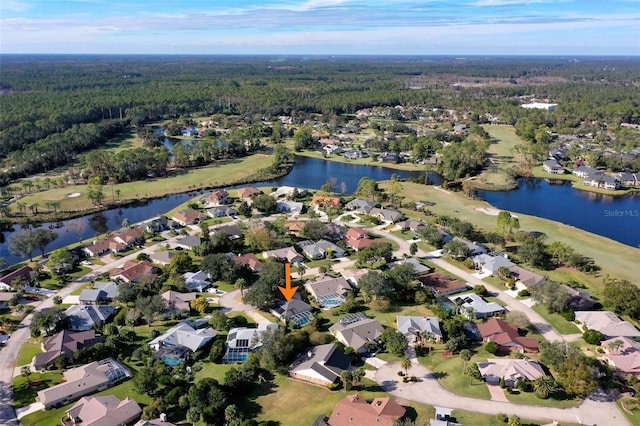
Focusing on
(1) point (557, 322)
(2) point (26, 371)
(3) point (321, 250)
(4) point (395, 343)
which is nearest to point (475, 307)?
(1) point (557, 322)

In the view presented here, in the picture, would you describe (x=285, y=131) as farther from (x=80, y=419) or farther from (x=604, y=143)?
(x=80, y=419)

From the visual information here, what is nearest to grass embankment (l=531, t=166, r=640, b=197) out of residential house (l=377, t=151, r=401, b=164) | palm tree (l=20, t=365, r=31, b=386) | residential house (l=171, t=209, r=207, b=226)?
residential house (l=377, t=151, r=401, b=164)

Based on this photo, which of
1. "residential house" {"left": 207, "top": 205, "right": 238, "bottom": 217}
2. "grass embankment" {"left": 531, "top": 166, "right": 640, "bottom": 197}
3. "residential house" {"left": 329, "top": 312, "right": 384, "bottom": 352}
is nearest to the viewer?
"residential house" {"left": 329, "top": 312, "right": 384, "bottom": 352}

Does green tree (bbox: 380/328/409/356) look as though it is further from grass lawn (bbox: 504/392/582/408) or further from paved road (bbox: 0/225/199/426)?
paved road (bbox: 0/225/199/426)

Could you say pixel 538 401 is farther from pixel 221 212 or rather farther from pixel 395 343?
pixel 221 212

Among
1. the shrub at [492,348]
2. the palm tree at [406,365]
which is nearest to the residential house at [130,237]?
the palm tree at [406,365]
